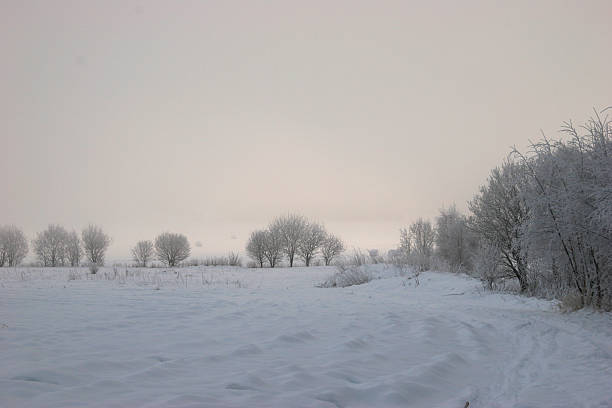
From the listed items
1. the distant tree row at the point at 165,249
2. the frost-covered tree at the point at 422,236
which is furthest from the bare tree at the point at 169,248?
the frost-covered tree at the point at 422,236

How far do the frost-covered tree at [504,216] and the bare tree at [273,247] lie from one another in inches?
1178

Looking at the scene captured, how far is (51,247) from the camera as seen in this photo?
40.7 meters

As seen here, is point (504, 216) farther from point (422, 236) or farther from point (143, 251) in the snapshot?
point (143, 251)

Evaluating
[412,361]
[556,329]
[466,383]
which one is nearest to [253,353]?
[412,361]

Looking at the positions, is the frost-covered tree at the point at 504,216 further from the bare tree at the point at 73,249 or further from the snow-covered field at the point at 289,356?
the bare tree at the point at 73,249

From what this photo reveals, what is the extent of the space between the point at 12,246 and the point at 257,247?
24778 millimetres

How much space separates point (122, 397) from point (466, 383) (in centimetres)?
298

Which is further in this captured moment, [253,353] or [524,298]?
[524,298]

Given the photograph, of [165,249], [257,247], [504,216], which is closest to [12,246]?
[165,249]

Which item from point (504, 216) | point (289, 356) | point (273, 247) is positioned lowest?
point (289, 356)

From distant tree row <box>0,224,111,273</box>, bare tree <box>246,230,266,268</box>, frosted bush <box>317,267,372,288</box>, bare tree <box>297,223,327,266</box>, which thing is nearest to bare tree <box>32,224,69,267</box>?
distant tree row <box>0,224,111,273</box>

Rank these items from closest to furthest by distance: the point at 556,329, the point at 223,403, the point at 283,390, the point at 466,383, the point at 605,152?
1. the point at 223,403
2. the point at 283,390
3. the point at 466,383
4. the point at 556,329
5. the point at 605,152

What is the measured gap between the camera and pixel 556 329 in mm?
6102

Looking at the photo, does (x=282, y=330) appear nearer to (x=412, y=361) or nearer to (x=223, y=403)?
(x=412, y=361)
